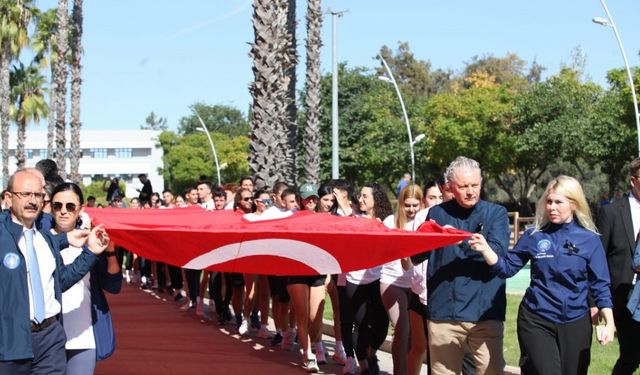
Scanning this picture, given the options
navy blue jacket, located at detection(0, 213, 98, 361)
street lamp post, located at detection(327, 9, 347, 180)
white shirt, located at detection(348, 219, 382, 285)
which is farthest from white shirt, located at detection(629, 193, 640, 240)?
street lamp post, located at detection(327, 9, 347, 180)

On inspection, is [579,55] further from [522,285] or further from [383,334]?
[383,334]

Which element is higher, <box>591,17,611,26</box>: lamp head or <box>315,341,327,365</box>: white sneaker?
<box>591,17,611,26</box>: lamp head

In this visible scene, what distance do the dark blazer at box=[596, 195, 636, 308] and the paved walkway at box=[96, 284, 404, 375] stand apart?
3343 mm

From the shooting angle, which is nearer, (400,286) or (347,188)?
(400,286)

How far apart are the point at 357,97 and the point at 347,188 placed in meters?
52.1

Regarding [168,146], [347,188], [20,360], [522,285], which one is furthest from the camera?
[168,146]

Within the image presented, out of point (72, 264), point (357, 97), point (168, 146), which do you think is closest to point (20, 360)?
point (72, 264)

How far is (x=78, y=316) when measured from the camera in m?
6.77

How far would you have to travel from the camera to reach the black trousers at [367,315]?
10.5 m

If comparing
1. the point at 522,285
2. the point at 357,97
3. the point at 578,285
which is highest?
the point at 357,97

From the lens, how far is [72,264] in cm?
648

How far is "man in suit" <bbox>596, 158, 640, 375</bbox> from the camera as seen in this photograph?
27.0ft

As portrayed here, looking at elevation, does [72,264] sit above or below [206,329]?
above

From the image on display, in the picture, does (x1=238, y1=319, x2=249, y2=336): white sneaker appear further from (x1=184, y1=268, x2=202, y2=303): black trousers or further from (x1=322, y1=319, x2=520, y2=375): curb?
(x1=184, y1=268, x2=202, y2=303): black trousers
